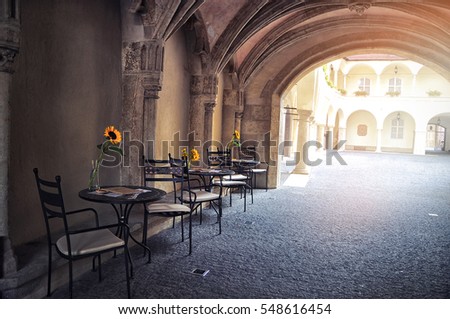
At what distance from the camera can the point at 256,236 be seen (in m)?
4.25

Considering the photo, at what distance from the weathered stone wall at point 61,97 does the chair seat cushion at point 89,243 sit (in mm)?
574

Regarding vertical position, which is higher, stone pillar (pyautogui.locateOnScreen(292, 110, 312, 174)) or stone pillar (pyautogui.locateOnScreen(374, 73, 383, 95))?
stone pillar (pyautogui.locateOnScreen(374, 73, 383, 95))

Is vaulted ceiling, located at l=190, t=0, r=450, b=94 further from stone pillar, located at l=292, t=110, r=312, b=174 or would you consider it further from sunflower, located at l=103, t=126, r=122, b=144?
sunflower, located at l=103, t=126, r=122, b=144

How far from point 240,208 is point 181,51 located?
2593 millimetres

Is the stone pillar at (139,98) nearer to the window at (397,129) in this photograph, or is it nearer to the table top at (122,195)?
the table top at (122,195)

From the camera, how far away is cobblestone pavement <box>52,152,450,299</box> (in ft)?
9.10

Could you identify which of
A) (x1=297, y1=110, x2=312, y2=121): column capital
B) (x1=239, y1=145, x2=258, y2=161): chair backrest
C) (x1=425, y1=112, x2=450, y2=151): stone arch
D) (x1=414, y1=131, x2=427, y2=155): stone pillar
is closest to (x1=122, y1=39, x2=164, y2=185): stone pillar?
(x1=239, y1=145, x2=258, y2=161): chair backrest

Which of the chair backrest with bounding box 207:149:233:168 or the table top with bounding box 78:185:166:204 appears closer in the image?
the table top with bounding box 78:185:166:204

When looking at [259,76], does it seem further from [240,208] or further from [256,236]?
[256,236]

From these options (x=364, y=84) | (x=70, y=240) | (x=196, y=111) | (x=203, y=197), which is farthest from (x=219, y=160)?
(x=364, y=84)

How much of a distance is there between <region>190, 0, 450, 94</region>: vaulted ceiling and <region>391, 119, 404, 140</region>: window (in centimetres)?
1761

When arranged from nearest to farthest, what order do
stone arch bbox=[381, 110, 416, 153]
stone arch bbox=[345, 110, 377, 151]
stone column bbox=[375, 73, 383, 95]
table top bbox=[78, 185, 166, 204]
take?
1. table top bbox=[78, 185, 166, 204]
2. stone column bbox=[375, 73, 383, 95]
3. stone arch bbox=[381, 110, 416, 153]
4. stone arch bbox=[345, 110, 377, 151]

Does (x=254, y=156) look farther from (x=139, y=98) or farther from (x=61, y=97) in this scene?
(x=61, y=97)

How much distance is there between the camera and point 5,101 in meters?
2.41
